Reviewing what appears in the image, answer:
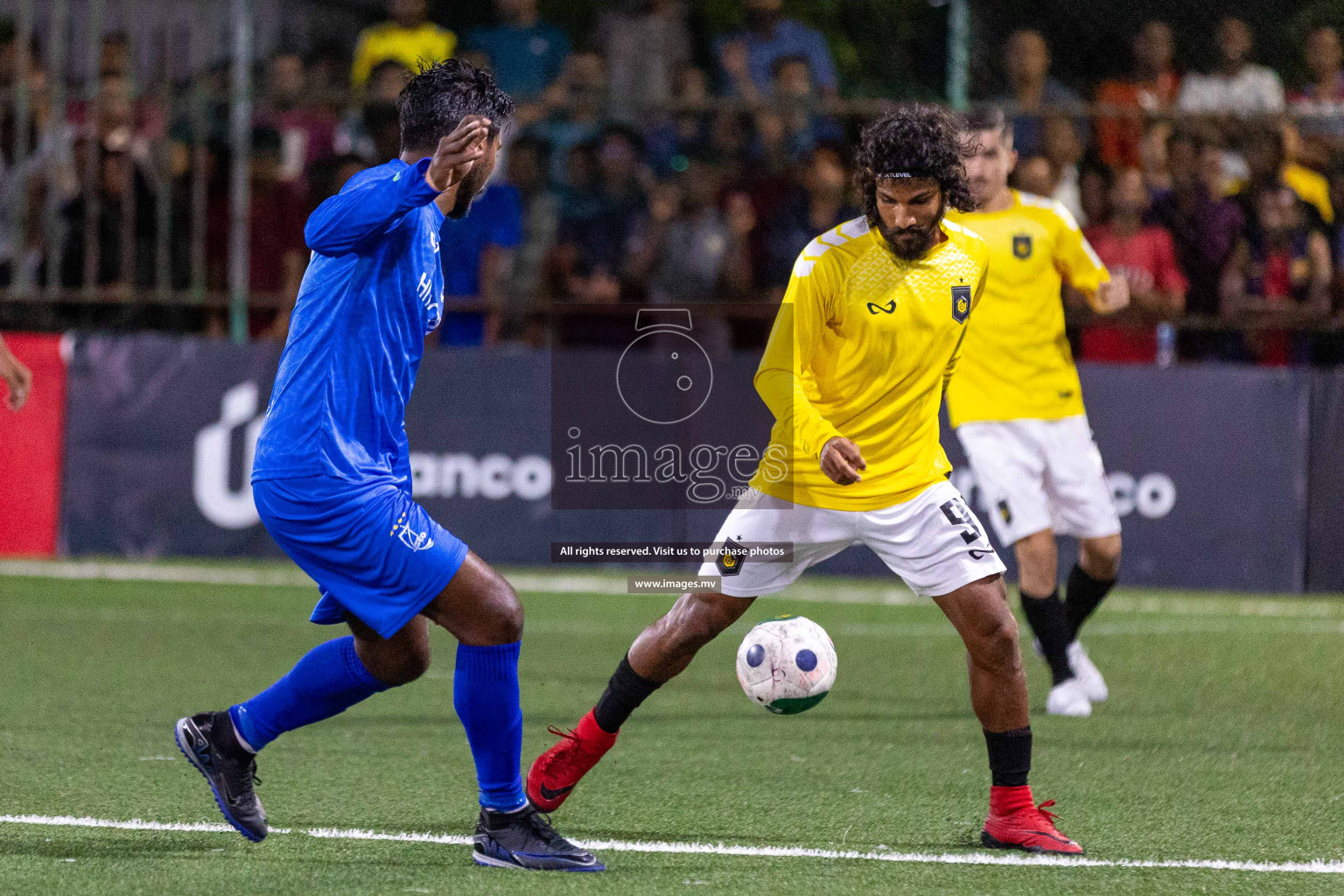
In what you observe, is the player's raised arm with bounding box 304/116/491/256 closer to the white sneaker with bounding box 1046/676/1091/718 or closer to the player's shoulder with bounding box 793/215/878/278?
the player's shoulder with bounding box 793/215/878/278

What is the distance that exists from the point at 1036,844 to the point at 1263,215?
7.28 metres

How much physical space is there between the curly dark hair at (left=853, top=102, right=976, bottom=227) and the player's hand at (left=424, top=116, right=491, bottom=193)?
126 cm

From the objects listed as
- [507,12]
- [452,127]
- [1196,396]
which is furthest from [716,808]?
[507,12]

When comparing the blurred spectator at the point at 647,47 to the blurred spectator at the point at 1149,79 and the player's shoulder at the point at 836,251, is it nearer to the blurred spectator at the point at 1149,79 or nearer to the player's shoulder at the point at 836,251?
the blurred spectator at the point at 1149,79

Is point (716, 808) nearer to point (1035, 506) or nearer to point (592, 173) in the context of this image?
point (1035, 506)

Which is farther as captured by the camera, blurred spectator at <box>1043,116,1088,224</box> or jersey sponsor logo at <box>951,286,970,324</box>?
blurred spectator at <box>1043,116,1088,224</box>

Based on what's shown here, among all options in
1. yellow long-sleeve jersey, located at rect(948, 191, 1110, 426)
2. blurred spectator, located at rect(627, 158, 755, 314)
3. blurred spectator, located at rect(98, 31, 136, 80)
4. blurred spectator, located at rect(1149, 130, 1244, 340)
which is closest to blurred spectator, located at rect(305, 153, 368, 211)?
blurred spectator, located at rect(98, 31, 136, 80)

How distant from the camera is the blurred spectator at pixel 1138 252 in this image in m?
11.1

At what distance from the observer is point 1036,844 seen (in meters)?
4.80

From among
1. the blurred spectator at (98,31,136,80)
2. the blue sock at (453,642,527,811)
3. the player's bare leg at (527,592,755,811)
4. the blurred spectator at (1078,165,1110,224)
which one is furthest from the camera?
the blurred spectator at (98,31,136,80)

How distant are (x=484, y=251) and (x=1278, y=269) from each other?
16.8 ft

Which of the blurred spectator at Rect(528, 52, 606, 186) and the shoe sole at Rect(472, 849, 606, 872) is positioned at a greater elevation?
the blurred spectator at Rect(528, 52, 606, 186)

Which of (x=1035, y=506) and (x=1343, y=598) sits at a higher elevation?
(x=1035, y=506)

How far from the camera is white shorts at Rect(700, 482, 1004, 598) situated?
4.88m
